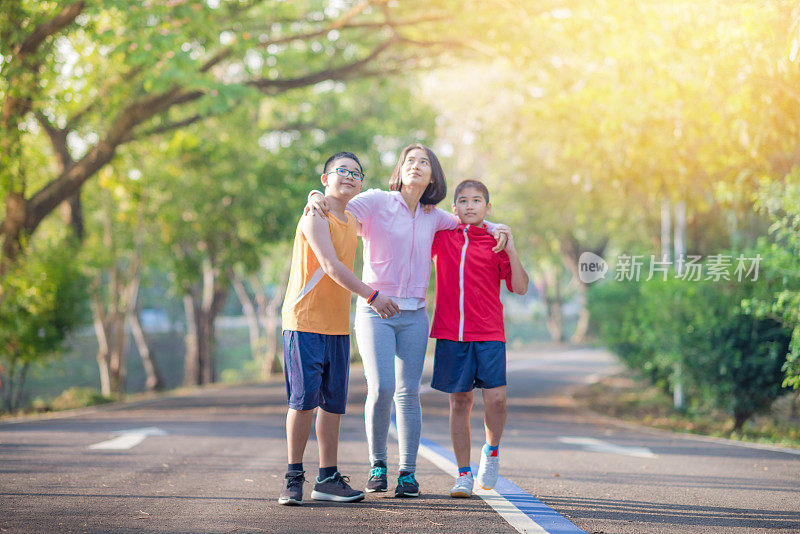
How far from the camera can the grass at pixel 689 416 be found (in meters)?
10.6

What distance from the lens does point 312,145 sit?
67.2ft

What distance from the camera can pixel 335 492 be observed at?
4773 mm

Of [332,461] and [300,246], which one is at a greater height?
[300,246]

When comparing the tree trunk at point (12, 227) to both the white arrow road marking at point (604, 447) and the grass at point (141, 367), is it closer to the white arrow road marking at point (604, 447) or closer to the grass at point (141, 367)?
the grass at point (141, 367)

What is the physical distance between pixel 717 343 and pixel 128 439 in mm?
7598

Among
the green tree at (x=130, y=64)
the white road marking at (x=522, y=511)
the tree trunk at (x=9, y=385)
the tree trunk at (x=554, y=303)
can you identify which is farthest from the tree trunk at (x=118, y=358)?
the tree trunk at (x=554, y=303)

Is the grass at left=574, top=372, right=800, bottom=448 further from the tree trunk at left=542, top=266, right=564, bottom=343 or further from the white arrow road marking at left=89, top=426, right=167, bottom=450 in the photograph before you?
the tree trunk at left=542, top=266, right=564, bottom=343

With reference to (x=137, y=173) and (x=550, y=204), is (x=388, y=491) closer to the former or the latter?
(x=137, y=173)

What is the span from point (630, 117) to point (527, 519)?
716 cm

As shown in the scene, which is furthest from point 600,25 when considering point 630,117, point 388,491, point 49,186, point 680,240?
point 49,186

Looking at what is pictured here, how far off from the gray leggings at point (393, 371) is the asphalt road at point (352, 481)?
35cm

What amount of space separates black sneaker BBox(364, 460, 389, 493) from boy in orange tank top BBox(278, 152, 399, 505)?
25cm

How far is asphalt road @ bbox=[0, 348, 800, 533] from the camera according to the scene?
425 cm

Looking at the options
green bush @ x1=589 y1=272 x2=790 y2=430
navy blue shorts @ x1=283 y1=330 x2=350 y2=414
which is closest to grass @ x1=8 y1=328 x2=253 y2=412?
green bush @ x1=589 y1=272 x2=790 y2=430
